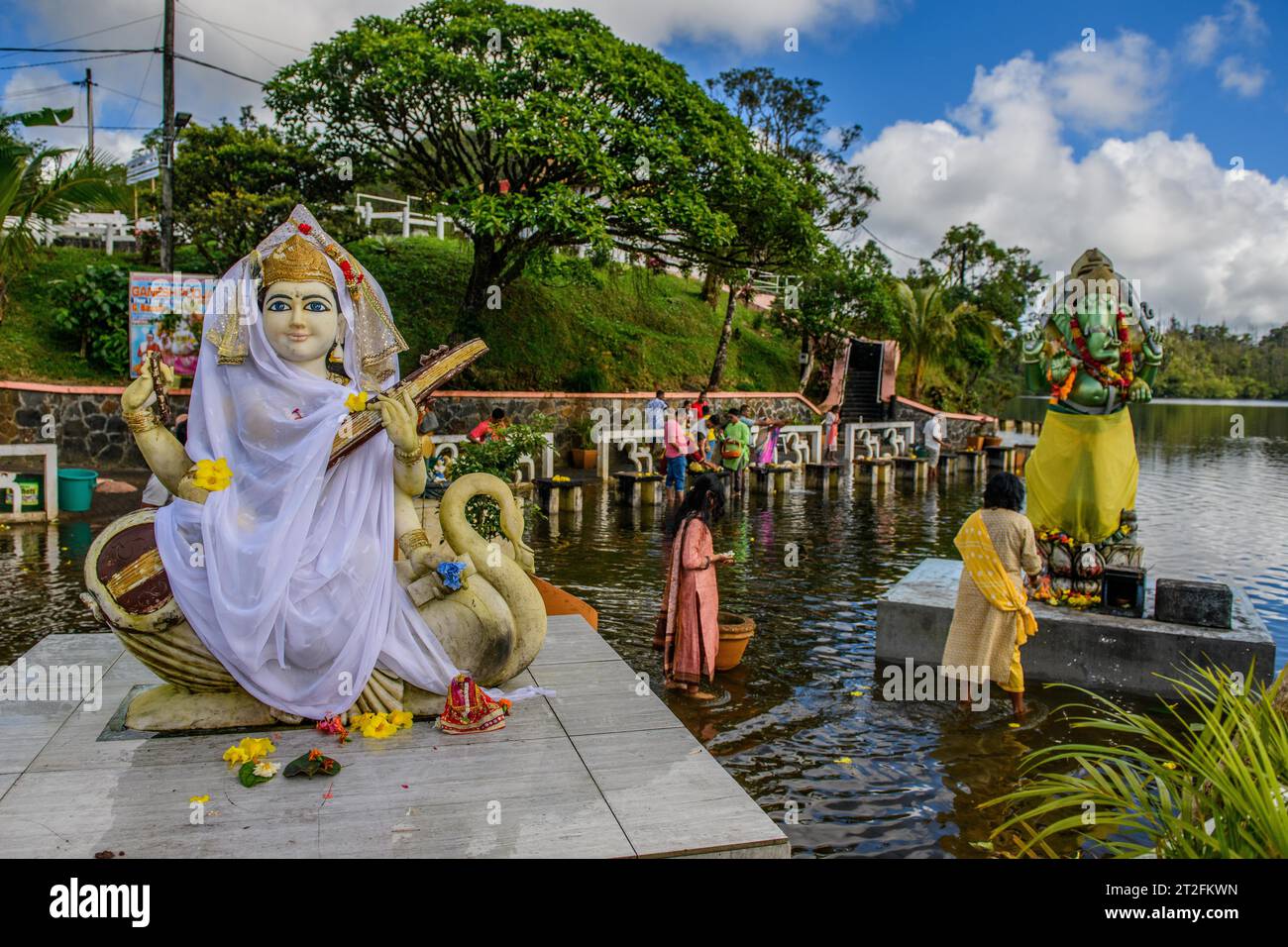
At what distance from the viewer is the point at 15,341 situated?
18.6 m

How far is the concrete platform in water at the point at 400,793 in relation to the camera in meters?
3.99

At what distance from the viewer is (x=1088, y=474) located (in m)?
8.02

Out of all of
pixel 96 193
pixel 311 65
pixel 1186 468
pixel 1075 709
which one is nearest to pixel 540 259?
pixel 311 65

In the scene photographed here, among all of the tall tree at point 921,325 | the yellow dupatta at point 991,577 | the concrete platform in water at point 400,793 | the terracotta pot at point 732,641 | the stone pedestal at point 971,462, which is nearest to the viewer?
the concrete platform in water at point 400,793

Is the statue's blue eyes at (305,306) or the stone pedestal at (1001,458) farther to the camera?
the stone pedestal at (1001,458)

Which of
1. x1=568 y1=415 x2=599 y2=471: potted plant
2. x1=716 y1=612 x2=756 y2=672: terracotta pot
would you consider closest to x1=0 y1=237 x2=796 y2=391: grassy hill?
x1=568 y1=415 x2=599 y2=471: potted plant

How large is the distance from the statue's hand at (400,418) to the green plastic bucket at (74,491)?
10.5 metres

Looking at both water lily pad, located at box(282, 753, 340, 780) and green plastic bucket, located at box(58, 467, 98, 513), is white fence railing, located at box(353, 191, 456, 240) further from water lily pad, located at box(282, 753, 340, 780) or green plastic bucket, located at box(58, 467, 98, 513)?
water lily pad, located at box(282, 753, 340, 780)

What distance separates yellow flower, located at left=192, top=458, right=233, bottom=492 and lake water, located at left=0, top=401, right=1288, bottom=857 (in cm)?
339

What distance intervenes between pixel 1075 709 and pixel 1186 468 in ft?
74.7

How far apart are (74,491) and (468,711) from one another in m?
11.0

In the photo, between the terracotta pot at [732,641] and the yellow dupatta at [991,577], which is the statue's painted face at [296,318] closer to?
the terracotta pot at [732,641]

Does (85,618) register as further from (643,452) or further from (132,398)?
(643,452)

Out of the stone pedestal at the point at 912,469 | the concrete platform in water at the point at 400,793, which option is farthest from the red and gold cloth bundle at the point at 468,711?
the stone pedestal at the point at 912,469
